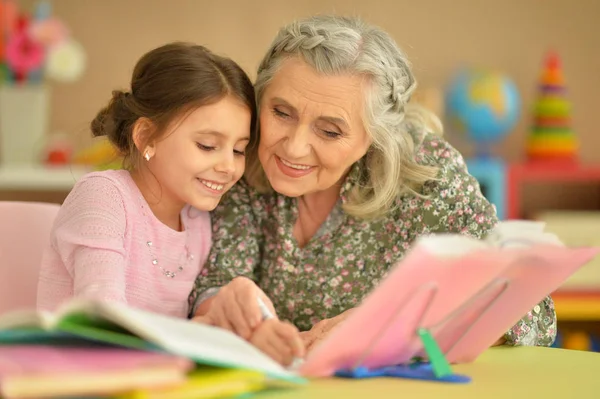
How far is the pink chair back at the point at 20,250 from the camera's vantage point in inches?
58.0

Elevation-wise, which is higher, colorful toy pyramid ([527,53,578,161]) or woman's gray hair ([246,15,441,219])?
colorful toy pyramid ([527,53,578,161])

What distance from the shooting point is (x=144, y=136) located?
159 centimetres

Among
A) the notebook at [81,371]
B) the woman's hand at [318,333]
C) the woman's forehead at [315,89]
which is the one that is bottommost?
the woman's hand at [318,333]

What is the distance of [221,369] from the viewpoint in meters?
0.85

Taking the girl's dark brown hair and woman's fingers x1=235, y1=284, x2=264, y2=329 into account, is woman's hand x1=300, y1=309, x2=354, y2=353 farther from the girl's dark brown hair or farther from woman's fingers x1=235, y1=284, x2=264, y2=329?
the girl's dark brown hair

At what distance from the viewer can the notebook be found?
0.72m

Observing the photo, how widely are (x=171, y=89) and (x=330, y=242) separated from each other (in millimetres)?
406

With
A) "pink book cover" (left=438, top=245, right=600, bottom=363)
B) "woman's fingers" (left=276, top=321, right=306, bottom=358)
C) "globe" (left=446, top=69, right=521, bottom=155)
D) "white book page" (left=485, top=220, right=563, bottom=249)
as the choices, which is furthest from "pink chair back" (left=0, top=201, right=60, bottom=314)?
"globe" (left=446, top=69, right=521, bottom=155)

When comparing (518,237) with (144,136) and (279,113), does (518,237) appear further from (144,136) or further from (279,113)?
(144,136)

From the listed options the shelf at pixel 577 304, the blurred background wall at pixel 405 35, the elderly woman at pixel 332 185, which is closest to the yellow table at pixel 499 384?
the elderly woman at pixel 332 185

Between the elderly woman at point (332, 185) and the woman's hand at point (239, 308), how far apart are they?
40 centimetres

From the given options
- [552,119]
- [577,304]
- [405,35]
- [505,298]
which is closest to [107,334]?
[505,298]

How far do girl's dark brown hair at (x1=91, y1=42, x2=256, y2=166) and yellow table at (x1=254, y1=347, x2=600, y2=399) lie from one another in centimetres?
66

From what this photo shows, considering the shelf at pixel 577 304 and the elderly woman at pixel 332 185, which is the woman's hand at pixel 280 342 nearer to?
the elderly woman at pixel 332 185
